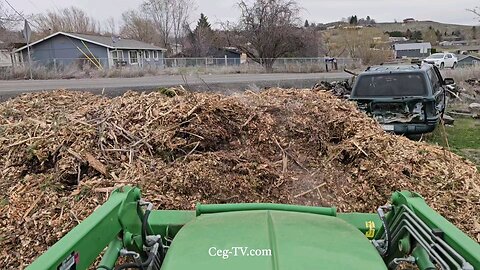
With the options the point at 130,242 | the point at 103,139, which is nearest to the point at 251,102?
the point at 103,139

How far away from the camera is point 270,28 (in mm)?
41844

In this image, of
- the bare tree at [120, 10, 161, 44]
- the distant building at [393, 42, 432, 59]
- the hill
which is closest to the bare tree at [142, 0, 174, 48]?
the bare tree at [120, 10, 161, 44]

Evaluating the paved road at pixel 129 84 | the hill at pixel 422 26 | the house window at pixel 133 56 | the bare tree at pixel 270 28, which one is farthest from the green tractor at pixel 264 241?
the hill at pixel 422 26

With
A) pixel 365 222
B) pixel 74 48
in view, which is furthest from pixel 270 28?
pixel 365 222

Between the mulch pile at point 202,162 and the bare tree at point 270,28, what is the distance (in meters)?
35.4

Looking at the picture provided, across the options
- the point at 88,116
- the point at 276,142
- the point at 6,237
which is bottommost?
the point at 6,237

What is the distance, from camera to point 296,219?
7.32ft

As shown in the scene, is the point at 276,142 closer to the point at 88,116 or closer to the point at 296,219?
the point at 88,116

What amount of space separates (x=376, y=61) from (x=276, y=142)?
1514 inches

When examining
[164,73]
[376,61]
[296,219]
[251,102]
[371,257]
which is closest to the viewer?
[371,257]

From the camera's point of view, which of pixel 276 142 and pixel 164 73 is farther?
pixel 164 73

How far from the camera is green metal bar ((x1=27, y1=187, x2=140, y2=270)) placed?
1843 mm

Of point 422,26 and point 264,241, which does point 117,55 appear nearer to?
point 264,241

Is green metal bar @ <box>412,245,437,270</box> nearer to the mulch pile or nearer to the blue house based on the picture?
the mulch pile
